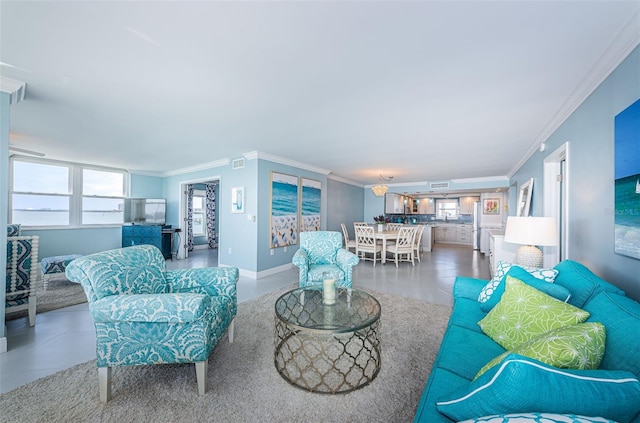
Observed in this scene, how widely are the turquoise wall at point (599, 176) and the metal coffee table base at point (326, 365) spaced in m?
1.62

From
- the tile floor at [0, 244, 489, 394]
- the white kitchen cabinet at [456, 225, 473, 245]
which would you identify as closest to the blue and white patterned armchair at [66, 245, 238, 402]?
the tile floor at [0, 244, 489, 394]

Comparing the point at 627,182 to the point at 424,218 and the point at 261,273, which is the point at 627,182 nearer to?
the point at 261,273

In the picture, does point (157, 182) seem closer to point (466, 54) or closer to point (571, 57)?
point (466, 54)

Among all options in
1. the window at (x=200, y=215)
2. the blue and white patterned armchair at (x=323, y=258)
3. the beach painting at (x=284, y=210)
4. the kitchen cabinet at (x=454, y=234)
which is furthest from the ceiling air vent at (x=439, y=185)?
the window at (x=200, y=215)

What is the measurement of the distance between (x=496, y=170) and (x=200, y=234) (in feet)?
27.5

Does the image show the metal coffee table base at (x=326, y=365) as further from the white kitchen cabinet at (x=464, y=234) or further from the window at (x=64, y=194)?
the white kitchen cabinet at (x=464, y=234)

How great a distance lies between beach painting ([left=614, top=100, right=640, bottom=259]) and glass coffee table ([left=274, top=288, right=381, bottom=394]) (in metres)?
1.54

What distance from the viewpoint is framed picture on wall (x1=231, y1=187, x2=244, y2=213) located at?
4595 mm

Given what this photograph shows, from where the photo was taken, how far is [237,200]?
184 inches

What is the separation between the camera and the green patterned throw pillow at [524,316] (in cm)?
118

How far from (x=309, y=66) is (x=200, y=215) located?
7.18 m

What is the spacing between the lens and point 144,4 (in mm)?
1276

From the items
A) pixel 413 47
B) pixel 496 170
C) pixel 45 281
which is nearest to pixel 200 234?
pixel 45 281

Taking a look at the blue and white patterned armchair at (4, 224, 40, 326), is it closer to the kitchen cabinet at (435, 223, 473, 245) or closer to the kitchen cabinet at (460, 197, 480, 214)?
the kitchen cabinet at (435, 223, 473, 245)
